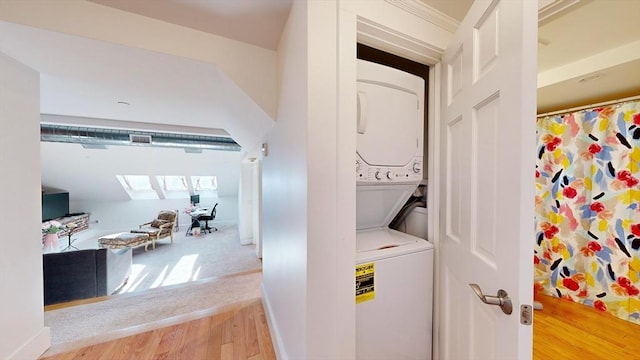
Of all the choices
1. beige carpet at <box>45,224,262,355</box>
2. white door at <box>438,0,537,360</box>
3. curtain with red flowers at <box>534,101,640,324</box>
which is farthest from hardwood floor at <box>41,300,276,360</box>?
curtain with red flowers at <box>534,101,640,324</box>

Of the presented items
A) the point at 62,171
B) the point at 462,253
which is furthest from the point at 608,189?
the point at 62,171

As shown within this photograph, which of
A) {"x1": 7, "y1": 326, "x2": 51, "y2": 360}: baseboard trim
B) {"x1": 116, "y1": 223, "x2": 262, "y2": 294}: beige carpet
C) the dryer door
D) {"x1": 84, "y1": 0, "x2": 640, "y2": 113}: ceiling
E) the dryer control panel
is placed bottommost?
{"x1": 116, "y1": 223, "x2": 262, "y2": 294}: beige carpet

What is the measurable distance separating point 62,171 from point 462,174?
831 cm

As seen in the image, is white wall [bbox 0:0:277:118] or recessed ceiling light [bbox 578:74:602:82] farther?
recessed ceiling light [bbox 578:74:602:82]

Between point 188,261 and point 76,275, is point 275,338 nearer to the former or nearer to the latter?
point 76,275

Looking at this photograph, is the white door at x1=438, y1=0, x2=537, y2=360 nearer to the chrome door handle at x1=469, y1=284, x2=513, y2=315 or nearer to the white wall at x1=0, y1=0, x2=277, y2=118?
the chrome door handle at x1=469, y1=284, x2=513, y2=315

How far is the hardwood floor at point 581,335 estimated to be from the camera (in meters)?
1.51

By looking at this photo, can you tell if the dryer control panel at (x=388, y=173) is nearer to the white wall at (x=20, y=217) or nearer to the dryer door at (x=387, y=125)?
the dryer door at (x=387, y=125)

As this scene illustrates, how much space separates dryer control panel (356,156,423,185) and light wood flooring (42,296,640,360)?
1.46 metres

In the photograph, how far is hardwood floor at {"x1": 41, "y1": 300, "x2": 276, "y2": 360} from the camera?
146cm

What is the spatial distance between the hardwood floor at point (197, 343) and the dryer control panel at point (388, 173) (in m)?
1.45

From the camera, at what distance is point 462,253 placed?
860mm

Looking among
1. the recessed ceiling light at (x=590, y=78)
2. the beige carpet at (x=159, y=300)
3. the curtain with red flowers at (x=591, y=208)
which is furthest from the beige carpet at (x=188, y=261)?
the recessed ceiling light at (x=590, y=78)

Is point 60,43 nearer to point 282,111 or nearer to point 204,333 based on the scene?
point 282,111
